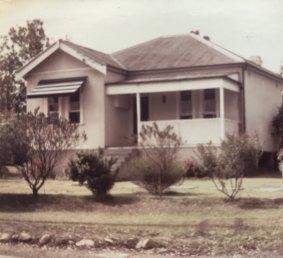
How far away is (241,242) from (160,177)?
16.7 feet

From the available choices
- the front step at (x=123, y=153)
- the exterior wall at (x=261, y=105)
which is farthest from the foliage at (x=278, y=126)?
the front step at (x=123, y=153)

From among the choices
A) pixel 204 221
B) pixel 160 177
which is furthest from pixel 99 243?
pixel 160 177

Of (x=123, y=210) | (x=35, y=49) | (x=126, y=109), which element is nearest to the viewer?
(x=123, y=210)

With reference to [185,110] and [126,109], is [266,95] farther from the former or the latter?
[126,109]

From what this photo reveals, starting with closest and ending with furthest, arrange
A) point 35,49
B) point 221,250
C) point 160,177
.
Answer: point 221,250 < point 160,177 < point 35,49

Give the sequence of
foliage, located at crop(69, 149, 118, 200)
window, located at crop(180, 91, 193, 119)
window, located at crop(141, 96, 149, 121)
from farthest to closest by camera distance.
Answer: window, located at crop(141, 96, 149, 121), window, located at crop(180, 91, 193, 119), foliage, located at crop(69, 149, 118, 200)

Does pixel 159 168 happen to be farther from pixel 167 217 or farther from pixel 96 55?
pixel 96 55

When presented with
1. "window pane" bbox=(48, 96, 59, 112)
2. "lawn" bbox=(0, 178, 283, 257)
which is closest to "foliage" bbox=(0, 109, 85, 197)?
"lawn" bbox=(0, 178, 283, 257)

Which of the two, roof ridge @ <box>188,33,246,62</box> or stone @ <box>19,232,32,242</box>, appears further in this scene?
roof ridge @ <box>188,33,246,62</box>

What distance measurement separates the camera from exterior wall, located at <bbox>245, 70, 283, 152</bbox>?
76.8ft

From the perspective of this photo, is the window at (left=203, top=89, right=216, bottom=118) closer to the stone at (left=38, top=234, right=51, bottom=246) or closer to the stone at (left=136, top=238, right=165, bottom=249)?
the stone at (left=38, top=234, right=51, bottom=246)

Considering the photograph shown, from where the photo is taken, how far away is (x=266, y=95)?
2586cm

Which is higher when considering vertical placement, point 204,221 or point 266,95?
point 266,95

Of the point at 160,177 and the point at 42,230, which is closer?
the point at 42,230
